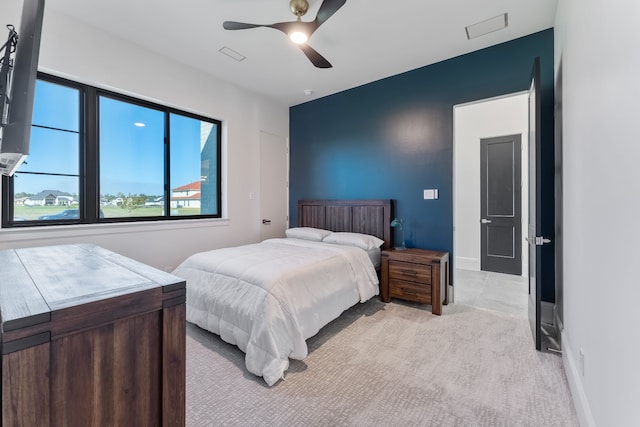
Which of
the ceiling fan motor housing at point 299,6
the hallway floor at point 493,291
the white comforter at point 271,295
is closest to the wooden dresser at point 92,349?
the white comforter at point 271,295

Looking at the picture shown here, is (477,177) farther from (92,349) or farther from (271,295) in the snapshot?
(92,349)

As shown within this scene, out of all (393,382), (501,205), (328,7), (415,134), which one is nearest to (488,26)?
(415,134)

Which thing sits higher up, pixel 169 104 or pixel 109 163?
pixel 169 104

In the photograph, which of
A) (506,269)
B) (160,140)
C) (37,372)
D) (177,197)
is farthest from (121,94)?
(506,269)

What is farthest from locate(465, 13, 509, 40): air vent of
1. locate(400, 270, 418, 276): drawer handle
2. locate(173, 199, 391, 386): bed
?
locate(400, 270, 418, 276): drawer handle

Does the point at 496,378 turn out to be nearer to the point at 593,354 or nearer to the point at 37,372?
the point at 593,354

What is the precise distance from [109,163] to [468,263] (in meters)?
5.56

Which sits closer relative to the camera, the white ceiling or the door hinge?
the door hinge

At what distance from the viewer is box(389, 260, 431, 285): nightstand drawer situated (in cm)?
307

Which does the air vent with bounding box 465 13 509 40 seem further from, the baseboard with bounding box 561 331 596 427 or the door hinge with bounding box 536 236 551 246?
the baseboard with bounding box 561 331 596 427

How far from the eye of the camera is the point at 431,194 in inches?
138

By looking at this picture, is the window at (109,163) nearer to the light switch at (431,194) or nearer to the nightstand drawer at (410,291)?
the nightstand drawer at (410,291)

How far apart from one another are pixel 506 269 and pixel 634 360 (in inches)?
163

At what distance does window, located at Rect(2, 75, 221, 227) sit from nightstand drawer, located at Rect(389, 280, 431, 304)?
2705 mm
